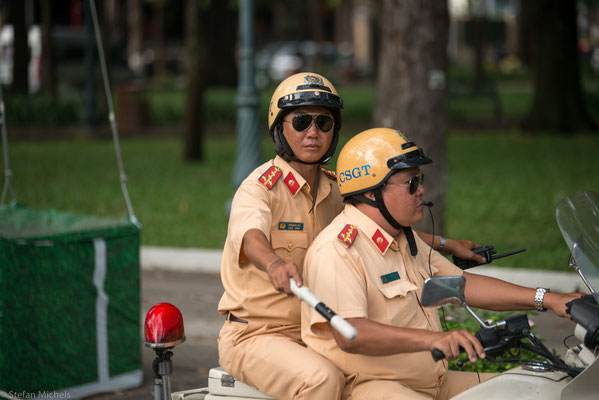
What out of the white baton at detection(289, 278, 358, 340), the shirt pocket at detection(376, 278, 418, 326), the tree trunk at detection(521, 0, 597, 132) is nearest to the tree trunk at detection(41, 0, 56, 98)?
the tree trunk at detection(521, 0, 597, 132)

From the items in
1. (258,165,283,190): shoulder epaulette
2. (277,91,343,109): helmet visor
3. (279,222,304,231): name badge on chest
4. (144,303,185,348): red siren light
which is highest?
(277,91,343,109): helmet visor

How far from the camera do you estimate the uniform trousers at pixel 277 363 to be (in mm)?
Result: 3207

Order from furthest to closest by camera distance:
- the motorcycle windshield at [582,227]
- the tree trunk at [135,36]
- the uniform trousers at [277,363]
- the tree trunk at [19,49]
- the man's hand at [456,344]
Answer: the tree trunk at [135,36] < the tree trunk at [19,49] < the uniform trousers at [277,363] < the motorcycle windshield at [582,227] < the man's hand at [456,344]

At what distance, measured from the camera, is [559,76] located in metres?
21.7

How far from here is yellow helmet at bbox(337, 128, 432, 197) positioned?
331 cm

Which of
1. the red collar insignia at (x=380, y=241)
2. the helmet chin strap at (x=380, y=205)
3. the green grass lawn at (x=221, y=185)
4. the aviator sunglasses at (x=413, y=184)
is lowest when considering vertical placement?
the green grass lawn at (x=221, y=185)

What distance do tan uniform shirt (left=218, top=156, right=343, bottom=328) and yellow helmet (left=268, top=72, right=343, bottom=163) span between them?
0.29ft

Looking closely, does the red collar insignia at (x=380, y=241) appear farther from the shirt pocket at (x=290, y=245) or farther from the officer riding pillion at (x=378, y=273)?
the shirt pocket at (x=290, y=245)

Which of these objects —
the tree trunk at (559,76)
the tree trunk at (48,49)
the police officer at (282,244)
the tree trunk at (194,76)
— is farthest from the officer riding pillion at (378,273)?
the tree trunk at (48,49)

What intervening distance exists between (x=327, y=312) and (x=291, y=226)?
1.02 m

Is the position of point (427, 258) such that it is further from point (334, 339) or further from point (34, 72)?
point (34, 72)

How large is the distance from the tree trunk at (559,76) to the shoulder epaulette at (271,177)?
18923 mm

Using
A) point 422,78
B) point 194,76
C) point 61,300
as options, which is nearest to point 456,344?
point 61,300

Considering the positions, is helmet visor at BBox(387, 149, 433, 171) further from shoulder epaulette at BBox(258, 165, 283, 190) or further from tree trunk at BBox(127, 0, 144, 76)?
tree trunk at BBox(127, 0, 144, 76)
